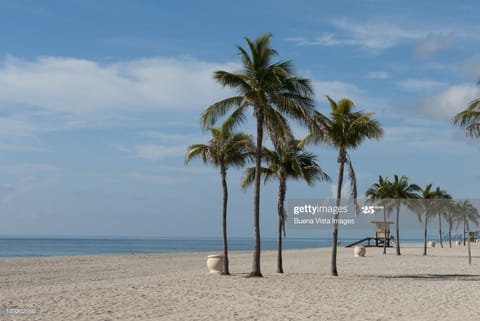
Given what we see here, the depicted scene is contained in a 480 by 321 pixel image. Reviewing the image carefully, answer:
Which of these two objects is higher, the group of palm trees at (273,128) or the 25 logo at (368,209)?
the group of palm trees at (273,128)

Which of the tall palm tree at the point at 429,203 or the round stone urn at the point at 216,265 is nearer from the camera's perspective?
the round stone urn at the point at 216,265

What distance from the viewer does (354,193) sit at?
22.2 metres

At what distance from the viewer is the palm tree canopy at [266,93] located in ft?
66.0

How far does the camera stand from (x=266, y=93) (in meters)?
20.5

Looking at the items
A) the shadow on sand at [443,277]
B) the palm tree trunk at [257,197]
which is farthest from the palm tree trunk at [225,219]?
the shadow on sand at [443,277]

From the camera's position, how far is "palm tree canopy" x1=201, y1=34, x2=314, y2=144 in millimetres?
20125

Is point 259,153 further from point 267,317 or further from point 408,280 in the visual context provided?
point 267,317

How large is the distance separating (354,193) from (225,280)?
570cm

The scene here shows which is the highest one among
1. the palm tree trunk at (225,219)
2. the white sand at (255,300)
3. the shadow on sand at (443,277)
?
the palm tree trunk at (225,219)

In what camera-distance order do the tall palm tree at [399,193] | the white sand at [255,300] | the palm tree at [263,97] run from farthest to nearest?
the tall palm tree at [399,193] < the palm tree at [263,97] < the white sand at [255,300]

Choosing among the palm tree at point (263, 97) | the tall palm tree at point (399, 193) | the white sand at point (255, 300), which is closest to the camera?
the white sand at point (255, 300)

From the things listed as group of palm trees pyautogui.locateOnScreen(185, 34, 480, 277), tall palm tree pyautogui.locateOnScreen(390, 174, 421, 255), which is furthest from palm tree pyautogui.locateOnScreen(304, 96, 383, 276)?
tall palm tree pyautogui.locateOnScreen(390, 174, 421, 255)

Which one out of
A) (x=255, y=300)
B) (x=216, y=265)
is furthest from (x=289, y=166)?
(x=255, y=300)

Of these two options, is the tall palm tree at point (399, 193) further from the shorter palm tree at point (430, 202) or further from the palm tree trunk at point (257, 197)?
the palm tree trunk at point (257, 197)
